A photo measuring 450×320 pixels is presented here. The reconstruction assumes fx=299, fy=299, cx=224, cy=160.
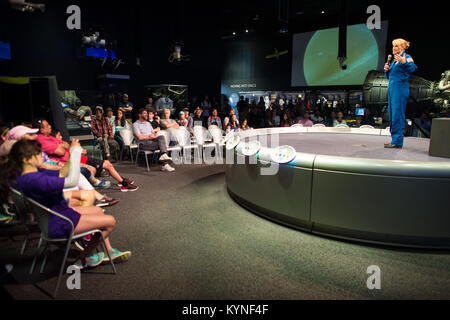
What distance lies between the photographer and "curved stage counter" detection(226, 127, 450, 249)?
2742 millimetres

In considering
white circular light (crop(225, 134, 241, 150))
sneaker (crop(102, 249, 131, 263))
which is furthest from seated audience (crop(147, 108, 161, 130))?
sneaker (crop(102, 249, 131, 263))

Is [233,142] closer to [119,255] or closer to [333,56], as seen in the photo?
[119,255]

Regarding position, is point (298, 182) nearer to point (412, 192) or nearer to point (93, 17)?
point (412, 192)

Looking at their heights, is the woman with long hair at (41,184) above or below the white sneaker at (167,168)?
above

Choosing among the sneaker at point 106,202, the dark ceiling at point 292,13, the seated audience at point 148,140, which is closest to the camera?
the sneaker at point 106,202

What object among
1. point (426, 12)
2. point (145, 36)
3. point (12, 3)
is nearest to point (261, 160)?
point (12, 3)

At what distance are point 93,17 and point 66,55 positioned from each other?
4.82ft

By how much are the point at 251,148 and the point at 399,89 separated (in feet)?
6.73

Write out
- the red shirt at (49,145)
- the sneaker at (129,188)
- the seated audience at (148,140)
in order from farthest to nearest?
1. the seated audience at (148,140)
2. the sneaker at (129,188)
3. the red shirt at (49,145)

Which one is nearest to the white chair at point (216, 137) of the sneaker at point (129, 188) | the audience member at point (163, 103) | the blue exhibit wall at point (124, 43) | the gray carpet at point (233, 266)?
the sneaker at point (129, 188)

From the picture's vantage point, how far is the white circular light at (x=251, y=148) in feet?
12.1

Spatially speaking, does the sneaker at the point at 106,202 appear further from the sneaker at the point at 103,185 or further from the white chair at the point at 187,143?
the white chair at the point at 187,143

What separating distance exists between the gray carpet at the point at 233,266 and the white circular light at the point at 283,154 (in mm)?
802

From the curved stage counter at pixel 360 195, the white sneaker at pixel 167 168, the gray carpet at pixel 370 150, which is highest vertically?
the gray carpet at pixel 370 150
